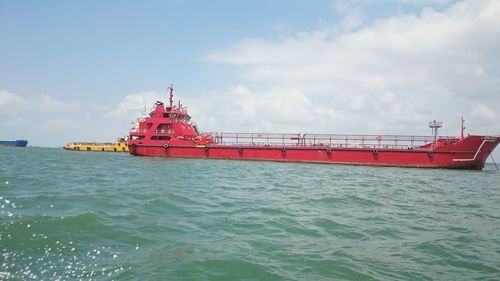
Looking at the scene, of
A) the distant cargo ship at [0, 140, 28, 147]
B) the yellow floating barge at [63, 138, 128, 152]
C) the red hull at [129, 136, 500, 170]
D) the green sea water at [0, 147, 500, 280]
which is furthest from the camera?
the distant cargo ship at [0, 140, 28, 147]

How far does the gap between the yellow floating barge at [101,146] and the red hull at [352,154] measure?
36588 mm

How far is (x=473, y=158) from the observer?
1086 inches

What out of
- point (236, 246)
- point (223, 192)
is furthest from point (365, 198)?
point (236, 246)

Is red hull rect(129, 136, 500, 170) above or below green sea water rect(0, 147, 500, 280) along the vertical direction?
above

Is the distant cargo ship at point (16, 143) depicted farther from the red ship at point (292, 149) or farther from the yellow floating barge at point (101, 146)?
the red ship at point (292, 149)

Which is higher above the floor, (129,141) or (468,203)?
(129,141)

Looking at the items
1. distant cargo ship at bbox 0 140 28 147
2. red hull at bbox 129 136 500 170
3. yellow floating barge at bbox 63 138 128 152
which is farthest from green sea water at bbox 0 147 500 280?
distant cargo ship at bbox 0 140 28 147

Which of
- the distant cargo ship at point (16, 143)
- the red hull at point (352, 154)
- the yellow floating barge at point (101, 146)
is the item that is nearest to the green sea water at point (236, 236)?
the red hull at point (352, 154)

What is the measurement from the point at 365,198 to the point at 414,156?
20159 millimetres

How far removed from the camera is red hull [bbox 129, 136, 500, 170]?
27719mm

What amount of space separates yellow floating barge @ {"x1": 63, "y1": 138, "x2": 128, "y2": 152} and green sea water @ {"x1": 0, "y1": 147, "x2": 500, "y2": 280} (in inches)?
2407

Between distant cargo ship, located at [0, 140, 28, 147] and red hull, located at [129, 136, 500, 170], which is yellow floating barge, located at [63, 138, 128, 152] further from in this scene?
red hull, located at [129, 136, 500, 170]

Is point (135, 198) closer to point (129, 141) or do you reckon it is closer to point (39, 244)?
point (39, 244)

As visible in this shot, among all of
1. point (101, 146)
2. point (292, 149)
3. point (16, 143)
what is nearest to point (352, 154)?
point (292, 149)
